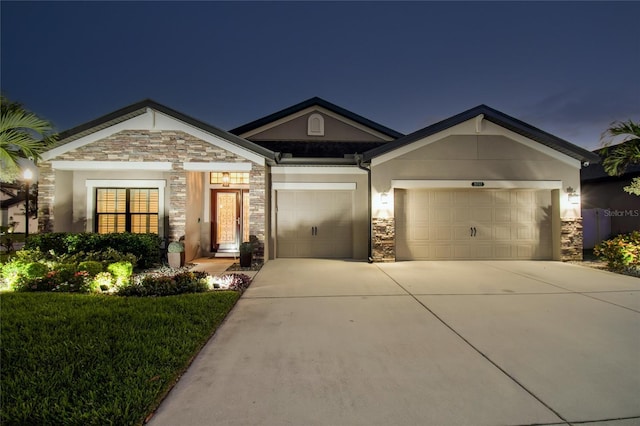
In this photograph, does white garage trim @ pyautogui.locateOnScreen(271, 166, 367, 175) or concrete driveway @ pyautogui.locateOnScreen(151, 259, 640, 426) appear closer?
concrete driveway @ pyautogui.locateOnScreen(151, 259, 640, 426)

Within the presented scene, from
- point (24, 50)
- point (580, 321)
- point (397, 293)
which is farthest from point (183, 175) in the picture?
point (24, 50)

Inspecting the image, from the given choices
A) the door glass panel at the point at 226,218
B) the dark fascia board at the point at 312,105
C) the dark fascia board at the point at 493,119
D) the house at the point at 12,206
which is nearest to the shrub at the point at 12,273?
the door glass panel at the point at 226,218

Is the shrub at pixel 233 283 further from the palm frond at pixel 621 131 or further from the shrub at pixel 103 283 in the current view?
the palm frond at pixel 621 131

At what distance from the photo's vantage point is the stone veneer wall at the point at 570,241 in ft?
32.5

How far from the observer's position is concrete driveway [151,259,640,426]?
2500mm

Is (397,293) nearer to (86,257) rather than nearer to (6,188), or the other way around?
(86,257)

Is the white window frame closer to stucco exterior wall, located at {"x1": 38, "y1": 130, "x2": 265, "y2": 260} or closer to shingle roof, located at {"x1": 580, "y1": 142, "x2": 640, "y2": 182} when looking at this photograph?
stucco exterior wall, located at {"x1": 38, "y1": 130, "x2": 265, "y2": 260}

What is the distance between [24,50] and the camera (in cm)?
2320

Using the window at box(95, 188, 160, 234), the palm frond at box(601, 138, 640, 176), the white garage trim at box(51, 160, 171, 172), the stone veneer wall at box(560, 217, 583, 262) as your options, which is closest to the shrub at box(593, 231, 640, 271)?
the stone veneer wall at box(560, 217, 583, 262)

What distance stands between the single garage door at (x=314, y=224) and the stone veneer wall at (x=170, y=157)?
1.67 metres

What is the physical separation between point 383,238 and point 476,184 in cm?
359

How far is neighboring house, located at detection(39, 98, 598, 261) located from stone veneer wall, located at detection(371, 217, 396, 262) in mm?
33

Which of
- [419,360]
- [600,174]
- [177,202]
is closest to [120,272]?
[177,202]

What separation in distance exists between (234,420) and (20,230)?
87.5 ft
